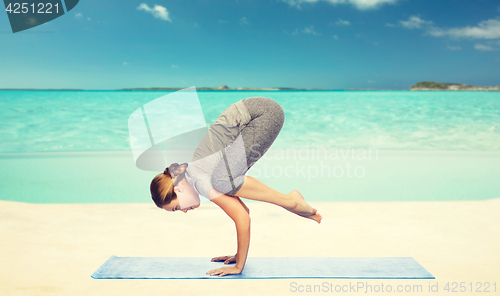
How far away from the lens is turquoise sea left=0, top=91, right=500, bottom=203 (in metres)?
5.38

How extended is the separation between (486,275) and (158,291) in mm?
2203

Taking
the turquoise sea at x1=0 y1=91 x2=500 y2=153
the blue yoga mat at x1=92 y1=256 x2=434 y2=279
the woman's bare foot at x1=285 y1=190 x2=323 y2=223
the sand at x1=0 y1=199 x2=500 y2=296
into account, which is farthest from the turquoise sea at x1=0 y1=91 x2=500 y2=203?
the woman's bare foot at x1=285 y1=190 x2=323 y2=223

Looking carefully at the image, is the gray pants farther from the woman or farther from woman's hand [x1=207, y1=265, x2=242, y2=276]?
woman's hand [x1=207, y1=265, x2=242, y2=276]

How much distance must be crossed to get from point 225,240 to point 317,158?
521 cm

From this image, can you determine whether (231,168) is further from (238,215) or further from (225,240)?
(225,240)

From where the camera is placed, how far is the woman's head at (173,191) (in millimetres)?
2139

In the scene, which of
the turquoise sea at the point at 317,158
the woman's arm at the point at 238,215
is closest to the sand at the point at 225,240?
the woman's arm at the point at 238,215

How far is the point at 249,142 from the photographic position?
7.07ft

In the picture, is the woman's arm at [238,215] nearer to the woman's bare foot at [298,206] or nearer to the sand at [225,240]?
the sand at [225,240]

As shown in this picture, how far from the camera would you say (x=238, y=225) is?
2137mm

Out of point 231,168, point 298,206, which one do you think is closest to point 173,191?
point 231,168

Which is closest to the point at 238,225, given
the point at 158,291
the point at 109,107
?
the point at 158,291

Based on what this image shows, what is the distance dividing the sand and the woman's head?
0.53m

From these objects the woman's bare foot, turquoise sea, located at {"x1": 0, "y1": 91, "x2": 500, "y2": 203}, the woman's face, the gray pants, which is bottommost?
turquoise sea, located at {"x1": 0, "y1": 91, "x2": 500, "y2": 203}
